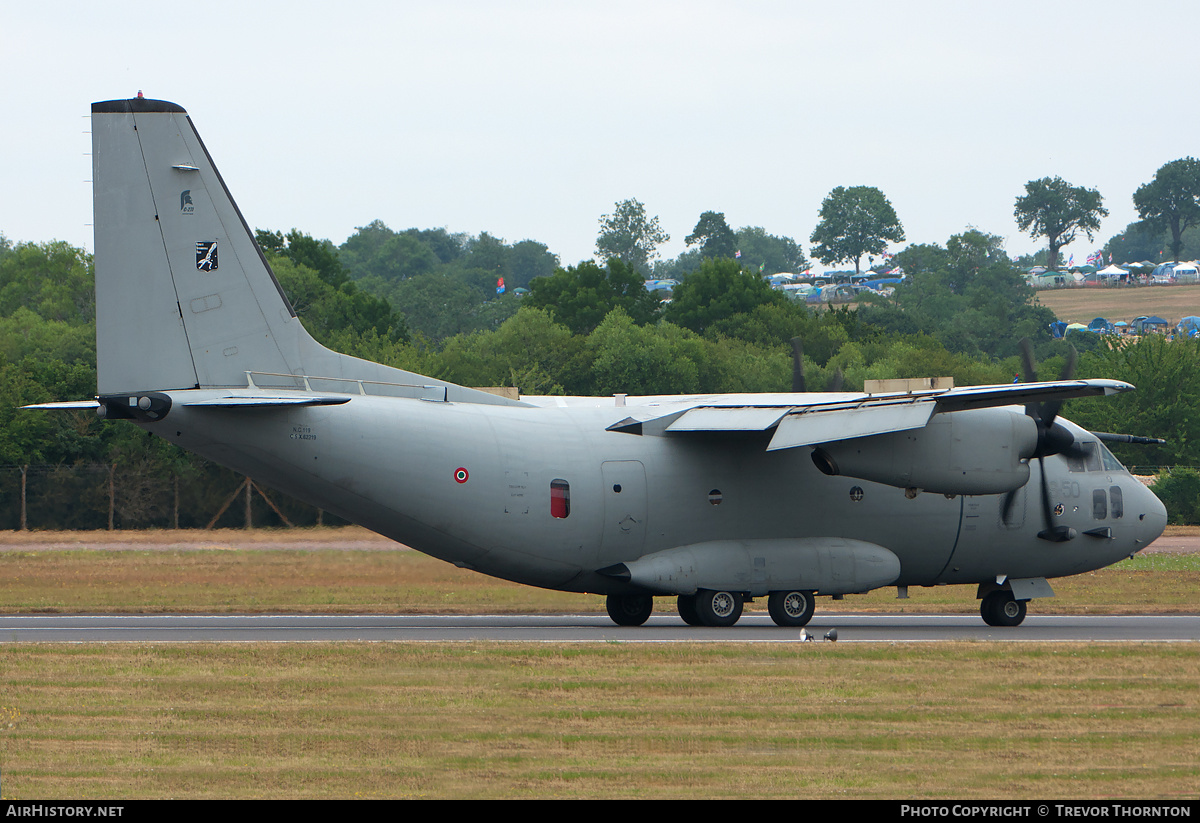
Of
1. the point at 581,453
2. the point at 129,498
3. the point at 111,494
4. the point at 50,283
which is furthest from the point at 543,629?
the point at 50,283

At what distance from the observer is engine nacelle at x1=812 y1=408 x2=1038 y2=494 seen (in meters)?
22.7

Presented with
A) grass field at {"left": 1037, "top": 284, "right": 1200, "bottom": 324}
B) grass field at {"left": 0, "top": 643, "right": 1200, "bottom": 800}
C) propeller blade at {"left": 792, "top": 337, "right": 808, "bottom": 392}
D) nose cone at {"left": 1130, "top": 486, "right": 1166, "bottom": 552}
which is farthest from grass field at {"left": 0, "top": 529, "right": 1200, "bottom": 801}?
grass field at {"left": 1037, "top": 284, "right": 1200, "bottom": 324}

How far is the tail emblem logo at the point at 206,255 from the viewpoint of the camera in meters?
21.4

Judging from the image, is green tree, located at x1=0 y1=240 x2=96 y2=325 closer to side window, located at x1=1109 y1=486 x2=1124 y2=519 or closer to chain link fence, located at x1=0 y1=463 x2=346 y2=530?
chain link fence, located at x1=0 y1=463 x2=346 y2=530

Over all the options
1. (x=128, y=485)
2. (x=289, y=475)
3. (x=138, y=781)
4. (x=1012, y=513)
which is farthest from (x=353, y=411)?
(x=128, y=485)

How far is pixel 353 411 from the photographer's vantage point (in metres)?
21.8

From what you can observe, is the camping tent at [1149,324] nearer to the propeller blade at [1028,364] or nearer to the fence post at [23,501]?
the fence post at [23,501]

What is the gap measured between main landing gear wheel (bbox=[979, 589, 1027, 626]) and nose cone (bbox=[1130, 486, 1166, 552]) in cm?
277

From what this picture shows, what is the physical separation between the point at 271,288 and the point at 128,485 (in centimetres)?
1996

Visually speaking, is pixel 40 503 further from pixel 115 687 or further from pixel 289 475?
pixel 115 687

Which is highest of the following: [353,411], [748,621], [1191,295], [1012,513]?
[1191,295]

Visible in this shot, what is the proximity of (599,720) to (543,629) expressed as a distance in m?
9.34

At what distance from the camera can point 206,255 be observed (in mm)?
21484

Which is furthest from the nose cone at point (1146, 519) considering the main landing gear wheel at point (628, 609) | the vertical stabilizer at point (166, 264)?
the vertical stabilizer at point (166, 264)
